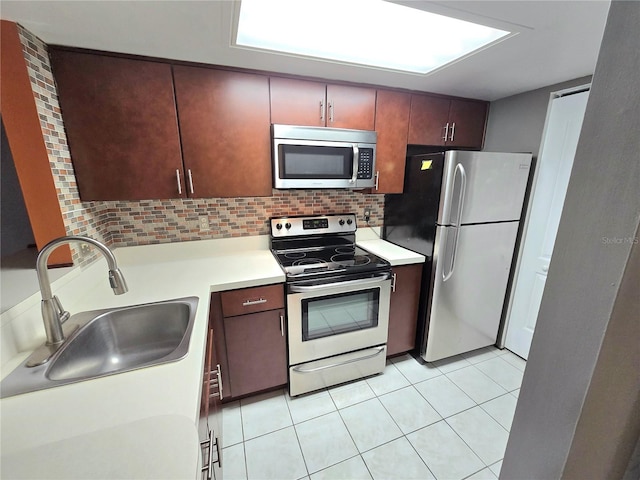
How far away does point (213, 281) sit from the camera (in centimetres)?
150

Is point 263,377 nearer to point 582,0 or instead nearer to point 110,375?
point 110,375

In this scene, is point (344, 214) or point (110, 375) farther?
point (344, 214)

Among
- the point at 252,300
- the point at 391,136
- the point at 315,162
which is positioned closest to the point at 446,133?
the point at 391,136

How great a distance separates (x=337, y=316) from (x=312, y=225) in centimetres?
76

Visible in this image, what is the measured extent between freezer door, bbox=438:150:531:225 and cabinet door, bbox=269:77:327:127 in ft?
3.02

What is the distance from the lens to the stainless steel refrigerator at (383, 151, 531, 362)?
182 centimetres

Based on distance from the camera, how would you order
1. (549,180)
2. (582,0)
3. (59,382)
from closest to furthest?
1. (59,382)
2. (582,0)
3. (549,180)

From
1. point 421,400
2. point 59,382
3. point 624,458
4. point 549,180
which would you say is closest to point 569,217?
point 624,458

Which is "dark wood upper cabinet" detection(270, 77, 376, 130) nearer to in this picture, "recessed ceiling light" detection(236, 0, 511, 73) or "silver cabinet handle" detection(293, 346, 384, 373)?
"recessed ceiling light" detection(236, 0, 511, 73)

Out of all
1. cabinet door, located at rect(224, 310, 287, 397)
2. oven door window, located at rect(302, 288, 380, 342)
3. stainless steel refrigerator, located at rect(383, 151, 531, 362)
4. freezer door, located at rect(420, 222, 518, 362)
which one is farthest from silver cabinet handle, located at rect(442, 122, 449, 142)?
cabinet door, located at rect(224, 310, 287, 397)

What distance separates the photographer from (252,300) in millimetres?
1592

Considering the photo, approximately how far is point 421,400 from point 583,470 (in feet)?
4.72

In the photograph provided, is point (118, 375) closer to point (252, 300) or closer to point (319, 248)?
point (252, 300)

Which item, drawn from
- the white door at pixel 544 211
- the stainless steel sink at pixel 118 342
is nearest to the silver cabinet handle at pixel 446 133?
the white door at pixel 544 211
